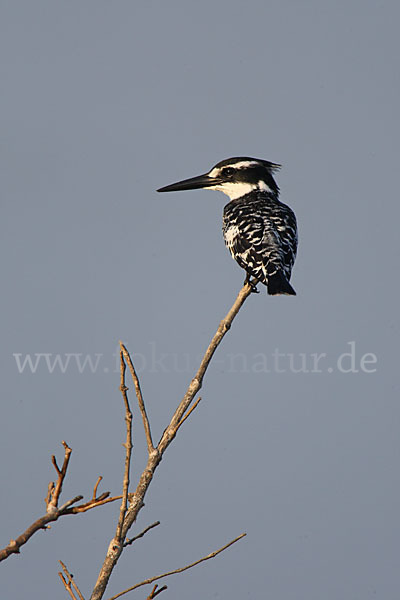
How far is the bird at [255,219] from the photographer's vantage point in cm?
632

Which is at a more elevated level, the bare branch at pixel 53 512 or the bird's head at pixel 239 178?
the bird's head at pixel 239 178

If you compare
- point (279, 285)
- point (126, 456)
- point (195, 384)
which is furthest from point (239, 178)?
point (126, 456)

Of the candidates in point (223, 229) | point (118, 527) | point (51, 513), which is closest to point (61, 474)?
point (51, 513)

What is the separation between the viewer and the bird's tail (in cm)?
597

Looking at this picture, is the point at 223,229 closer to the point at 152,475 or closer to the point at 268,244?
the point at 268,244

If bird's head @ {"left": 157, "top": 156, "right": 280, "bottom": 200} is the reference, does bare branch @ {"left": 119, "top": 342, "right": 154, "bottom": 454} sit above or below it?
below

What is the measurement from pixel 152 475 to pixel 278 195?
17.0 feet

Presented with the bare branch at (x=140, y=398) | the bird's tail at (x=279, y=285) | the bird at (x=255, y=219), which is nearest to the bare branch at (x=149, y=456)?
the bare branch at (x=140, y=398)

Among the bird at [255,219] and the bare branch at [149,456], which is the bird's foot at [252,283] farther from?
the bare branch at [149,456]

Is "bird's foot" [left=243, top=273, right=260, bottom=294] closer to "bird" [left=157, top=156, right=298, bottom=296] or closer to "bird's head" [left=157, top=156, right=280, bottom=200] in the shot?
"bird" [left=157, top=156, right=298, bottom=296]

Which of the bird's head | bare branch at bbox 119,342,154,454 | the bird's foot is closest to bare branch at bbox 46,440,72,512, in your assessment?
bare branch at bbox 119,342,154,454

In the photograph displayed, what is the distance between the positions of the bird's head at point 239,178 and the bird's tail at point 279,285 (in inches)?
84.2

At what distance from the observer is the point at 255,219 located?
710cm

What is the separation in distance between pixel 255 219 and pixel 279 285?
47.1 inches
